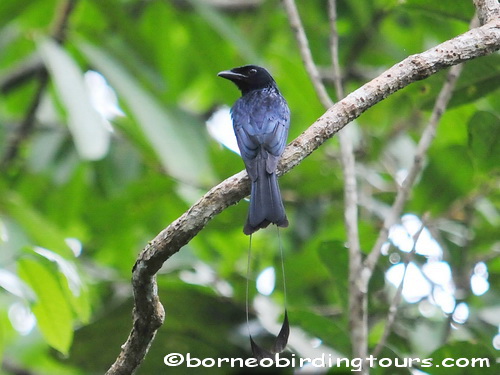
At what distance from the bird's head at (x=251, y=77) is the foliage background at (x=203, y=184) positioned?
8.9 inches

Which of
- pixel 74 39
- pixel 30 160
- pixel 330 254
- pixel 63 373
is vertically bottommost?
pixel 330 254

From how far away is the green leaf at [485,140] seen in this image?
4246 mm

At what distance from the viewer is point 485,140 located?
14.3 feet

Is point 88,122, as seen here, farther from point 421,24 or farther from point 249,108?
point 421,24

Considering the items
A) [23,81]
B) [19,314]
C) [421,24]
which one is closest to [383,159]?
[421,24]

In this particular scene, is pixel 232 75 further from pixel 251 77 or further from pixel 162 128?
pixel 162 128

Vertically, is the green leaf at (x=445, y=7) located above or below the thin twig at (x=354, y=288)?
above

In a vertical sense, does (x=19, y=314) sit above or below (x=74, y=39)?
below

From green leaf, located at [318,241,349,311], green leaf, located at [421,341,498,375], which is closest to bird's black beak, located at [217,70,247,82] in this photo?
green leaf, located at [318,241,349,311]

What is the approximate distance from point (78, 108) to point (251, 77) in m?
1.26

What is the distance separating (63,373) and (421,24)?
400cm

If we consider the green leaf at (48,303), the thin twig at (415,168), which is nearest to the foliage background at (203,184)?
the green leaf at (48,303)

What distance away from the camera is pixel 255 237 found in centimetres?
684

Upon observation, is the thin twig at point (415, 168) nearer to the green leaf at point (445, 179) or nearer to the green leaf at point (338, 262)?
the green leaf at point (338, 262)
